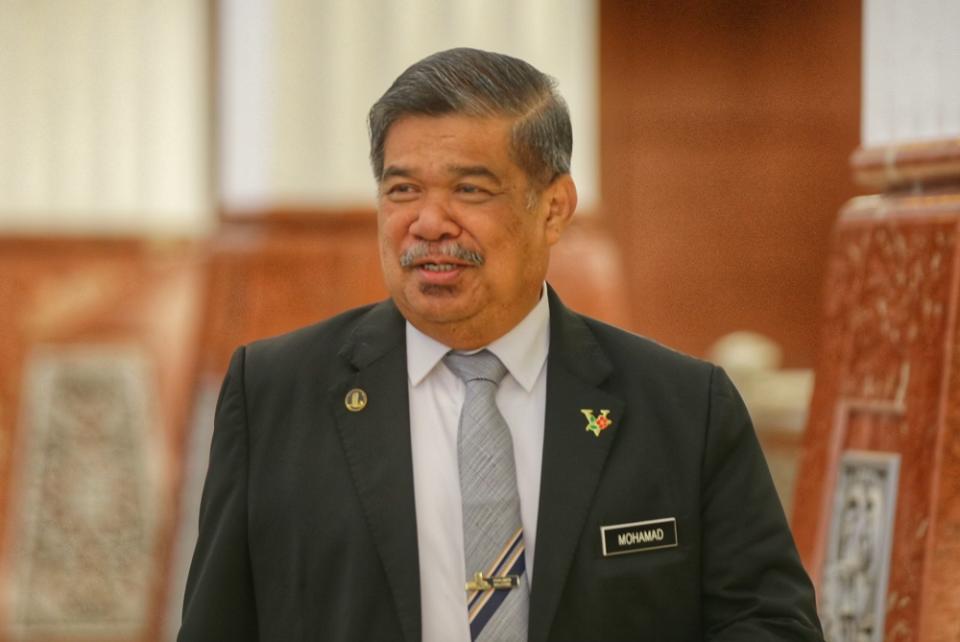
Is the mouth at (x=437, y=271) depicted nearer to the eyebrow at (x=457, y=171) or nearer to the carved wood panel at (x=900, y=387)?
the eyebrow at (x=457, y=171)

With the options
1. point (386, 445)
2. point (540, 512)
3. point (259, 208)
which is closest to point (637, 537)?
point (540, 512)

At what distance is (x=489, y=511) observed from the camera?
2.52 meters

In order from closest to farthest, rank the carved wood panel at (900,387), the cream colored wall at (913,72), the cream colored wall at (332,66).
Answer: the carved wood panel at (900,387), the cream colored wall at (913,72), the cream colored wall at (332,66)

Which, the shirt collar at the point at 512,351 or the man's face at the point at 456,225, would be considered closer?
the man's face at the point at 456,225

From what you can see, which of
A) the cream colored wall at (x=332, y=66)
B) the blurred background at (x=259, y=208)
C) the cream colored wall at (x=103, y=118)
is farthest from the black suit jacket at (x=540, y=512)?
the cream colored wall at (x=103, y=118)

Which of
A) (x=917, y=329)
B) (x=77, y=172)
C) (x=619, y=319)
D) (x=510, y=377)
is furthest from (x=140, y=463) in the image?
(x=510, y=377)

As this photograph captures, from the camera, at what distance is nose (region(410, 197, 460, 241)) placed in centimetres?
250

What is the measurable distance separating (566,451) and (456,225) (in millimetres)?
360

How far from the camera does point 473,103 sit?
2498mm

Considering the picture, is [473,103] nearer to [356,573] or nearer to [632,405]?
[632,405]

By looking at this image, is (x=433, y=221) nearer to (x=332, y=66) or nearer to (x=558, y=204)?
(x=558, y=204)

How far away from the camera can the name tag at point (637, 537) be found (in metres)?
2.50

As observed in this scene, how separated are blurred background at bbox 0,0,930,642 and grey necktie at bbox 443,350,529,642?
1.83 meters

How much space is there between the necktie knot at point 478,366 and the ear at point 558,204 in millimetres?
209
